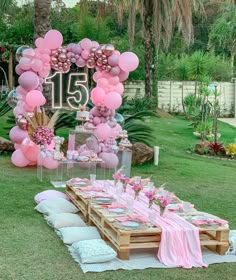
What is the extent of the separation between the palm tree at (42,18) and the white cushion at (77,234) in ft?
19.6

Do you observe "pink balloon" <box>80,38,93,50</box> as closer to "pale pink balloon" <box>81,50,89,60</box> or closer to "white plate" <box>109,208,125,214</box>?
"pale pink balloon" <box>81,50,89,60</box>

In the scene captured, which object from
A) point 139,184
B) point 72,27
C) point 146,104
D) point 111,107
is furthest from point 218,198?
point 72,27

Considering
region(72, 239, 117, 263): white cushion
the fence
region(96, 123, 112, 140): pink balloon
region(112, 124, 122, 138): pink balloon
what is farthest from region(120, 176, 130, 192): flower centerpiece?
the fence

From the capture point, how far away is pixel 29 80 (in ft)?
28.8

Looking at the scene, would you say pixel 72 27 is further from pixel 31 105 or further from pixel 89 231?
pixel 89 231

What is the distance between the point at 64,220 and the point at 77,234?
47 cm

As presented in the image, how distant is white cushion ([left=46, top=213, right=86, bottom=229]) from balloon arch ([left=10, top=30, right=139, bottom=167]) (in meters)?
3.11

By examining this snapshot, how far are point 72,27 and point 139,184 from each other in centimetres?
1550

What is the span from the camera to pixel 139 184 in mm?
5762

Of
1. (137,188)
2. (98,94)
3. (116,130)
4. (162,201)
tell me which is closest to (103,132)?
(116,130)

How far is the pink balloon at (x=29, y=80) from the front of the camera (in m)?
8.80

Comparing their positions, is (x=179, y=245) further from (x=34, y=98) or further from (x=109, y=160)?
(x=34, y=98)

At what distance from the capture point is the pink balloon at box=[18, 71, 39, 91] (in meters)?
8.80

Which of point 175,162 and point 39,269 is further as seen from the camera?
point 175,162
